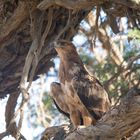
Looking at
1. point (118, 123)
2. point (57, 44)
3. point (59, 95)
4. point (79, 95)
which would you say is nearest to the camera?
point (118, 123)

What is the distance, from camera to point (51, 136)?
4250 millimetres

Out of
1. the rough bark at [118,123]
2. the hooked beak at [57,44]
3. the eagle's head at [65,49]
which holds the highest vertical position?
the hooked beak at [57,44]

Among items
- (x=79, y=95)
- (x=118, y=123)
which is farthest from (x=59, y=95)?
Result: (x=118, y=123)

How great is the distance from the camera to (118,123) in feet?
11.7

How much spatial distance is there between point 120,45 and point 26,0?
126 inches

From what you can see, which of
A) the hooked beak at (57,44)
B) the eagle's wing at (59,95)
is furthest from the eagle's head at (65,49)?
the eagle's wing at (59,95)

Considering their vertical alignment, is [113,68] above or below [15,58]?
below

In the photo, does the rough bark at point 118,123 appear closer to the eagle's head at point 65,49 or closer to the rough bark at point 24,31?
the rough bark at point 24,31

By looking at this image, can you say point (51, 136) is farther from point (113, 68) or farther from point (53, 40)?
point (113, 68)

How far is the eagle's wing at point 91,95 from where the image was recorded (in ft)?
15.0

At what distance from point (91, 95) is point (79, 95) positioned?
0.13m

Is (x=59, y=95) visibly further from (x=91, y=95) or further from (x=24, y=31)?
(x=24, y=31)

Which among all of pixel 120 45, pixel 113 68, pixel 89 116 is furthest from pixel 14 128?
pixel 120 45

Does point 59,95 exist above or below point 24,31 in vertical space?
below
